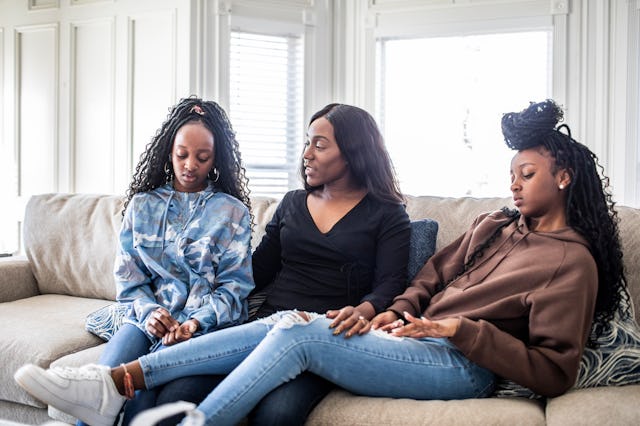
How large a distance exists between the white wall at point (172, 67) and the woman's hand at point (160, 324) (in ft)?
7.78

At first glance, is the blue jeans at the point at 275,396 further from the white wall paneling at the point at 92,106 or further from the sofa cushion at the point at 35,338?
the white wall paneling at the point at 92,106

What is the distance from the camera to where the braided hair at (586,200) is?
1694mm

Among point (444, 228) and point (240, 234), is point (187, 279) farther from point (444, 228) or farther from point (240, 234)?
point (444, 228)

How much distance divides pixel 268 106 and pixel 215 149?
2032 mm

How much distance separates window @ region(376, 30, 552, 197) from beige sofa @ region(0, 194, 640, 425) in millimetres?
1815

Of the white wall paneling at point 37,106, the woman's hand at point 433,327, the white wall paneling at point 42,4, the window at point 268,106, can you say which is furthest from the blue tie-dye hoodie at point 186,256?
the white wall paneling at point 42,4

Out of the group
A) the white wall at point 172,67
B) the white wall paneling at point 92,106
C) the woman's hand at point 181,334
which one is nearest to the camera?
the woman's hand at point 181,334

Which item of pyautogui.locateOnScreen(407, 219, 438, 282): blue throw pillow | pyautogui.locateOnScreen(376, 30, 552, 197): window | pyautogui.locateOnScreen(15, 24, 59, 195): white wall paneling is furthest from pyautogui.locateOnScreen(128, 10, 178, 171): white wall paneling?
pyautogui.locateOnScreen(407, 219, 438, 282): blue throw pillow

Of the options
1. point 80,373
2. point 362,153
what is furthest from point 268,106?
point 80,373

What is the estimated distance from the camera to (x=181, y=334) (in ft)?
5.98

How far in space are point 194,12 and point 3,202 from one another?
72.0 inches

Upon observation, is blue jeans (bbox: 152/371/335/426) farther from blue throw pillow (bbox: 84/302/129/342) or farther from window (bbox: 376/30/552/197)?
window (bbox: 376/30/552/197)

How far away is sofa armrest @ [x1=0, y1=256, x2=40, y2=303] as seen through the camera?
2689mm

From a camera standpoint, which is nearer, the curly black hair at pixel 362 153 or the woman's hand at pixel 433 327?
the woman's hand at pixel 433 327
